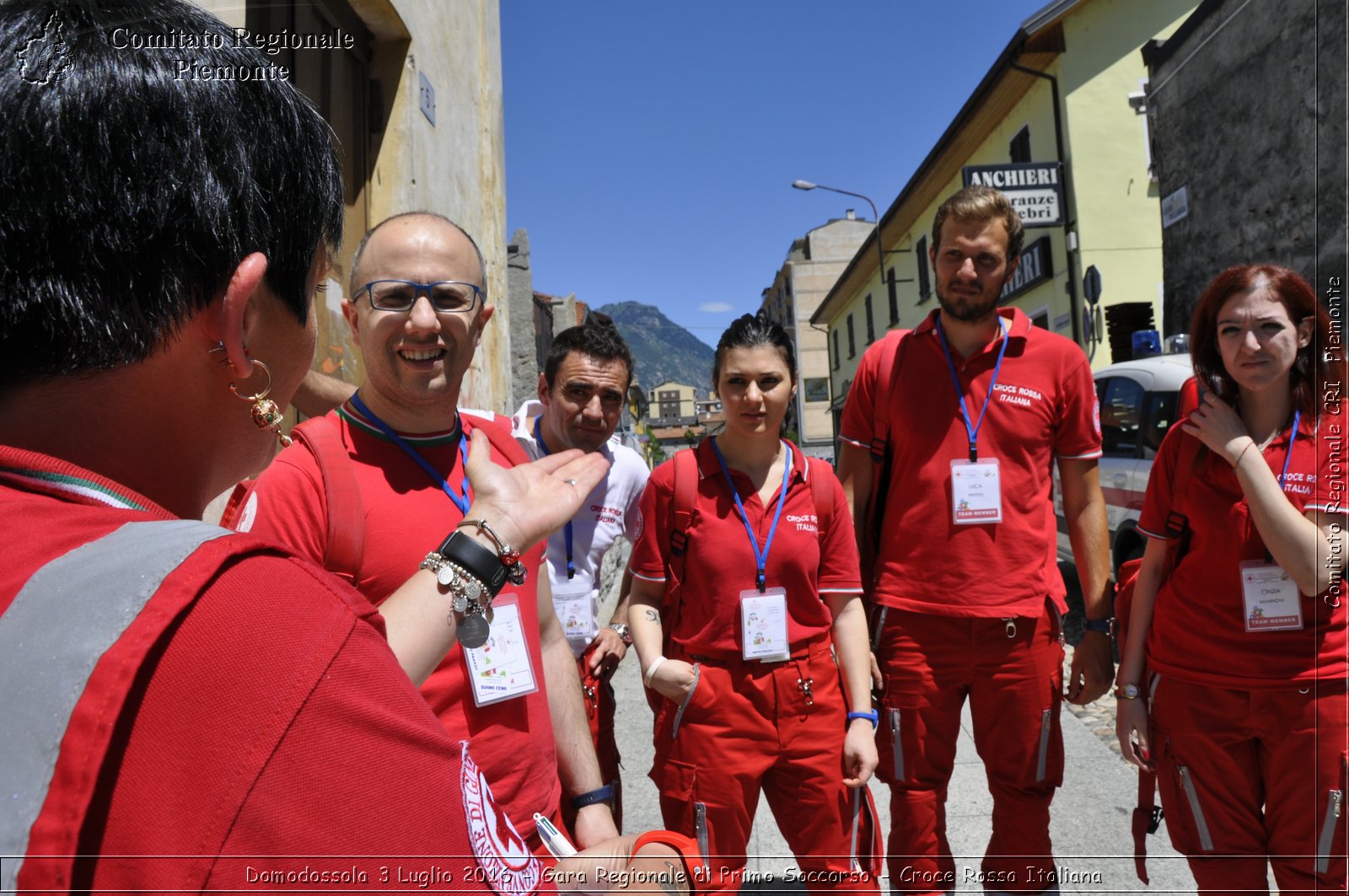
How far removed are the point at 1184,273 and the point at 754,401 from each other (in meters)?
10.3

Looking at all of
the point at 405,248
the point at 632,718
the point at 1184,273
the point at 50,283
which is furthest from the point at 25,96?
the point at 1184,273

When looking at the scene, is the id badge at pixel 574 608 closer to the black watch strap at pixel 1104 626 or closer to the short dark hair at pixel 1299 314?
the black watch strap at pixel 1104 626

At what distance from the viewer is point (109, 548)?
0.58 meters

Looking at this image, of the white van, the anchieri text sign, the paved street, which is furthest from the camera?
the anchieri text sign

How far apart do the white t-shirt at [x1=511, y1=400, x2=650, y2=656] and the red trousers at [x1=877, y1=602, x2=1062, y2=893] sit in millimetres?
1144

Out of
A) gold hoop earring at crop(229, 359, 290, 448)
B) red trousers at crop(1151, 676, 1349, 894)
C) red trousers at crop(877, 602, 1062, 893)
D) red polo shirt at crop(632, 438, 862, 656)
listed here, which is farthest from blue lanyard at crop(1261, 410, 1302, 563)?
gold hoop earring at crop(229, 359, 290, 448)

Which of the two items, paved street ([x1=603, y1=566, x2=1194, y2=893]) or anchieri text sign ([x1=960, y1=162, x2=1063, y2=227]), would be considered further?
anchieri text sign ([x1=960, y1=162, x2=1063, y2=227])

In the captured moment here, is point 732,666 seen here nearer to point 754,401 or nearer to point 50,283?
point 754,401

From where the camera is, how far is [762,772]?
2.61 metres

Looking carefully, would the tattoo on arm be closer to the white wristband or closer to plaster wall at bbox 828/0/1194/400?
the white wristband

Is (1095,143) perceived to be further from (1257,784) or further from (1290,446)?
(1257,784)

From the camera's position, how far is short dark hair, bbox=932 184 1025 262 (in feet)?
9.97

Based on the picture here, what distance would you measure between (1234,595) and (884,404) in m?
1.24

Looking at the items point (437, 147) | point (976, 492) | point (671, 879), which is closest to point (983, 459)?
point (976, 492)
